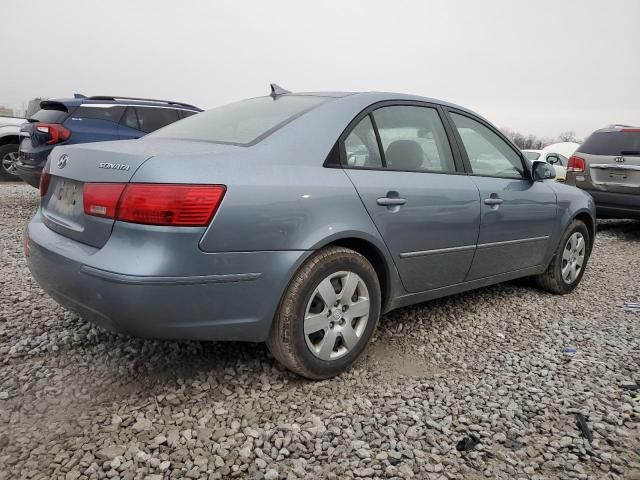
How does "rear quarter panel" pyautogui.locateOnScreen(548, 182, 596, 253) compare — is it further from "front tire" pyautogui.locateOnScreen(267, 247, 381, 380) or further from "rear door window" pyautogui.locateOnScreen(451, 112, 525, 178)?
"front tire" pyautogui.locateOnScreen(267, 247, 381, 380)

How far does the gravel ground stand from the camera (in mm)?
1919

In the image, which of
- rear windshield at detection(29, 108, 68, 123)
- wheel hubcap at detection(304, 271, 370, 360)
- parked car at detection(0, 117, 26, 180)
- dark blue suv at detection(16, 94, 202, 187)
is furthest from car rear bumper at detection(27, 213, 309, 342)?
parked car at detection(0, 117, 26, 180)

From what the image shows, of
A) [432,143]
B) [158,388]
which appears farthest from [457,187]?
[158,388]

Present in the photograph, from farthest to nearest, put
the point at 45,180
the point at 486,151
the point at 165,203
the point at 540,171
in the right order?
1. the point at 540,171
2. the point at 486,151
3. the point at 45,180
4. the point at 165,203

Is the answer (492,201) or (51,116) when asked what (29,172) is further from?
(492,201)

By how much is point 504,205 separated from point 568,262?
1.38 m

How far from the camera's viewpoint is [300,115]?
8.34ft

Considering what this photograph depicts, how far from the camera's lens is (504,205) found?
135 inches

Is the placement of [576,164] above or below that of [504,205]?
above

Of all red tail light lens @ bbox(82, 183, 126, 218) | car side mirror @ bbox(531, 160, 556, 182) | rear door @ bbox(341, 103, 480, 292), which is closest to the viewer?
red tail light lens @ bbox(82, 183, 126, 218)

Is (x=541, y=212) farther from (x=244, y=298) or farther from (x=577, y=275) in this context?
(x=244, y=298)

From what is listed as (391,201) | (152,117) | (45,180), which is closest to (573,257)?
(391,201)

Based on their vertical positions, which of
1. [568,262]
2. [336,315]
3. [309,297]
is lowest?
[568,262]

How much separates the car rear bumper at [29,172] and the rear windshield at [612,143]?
7.91 m
